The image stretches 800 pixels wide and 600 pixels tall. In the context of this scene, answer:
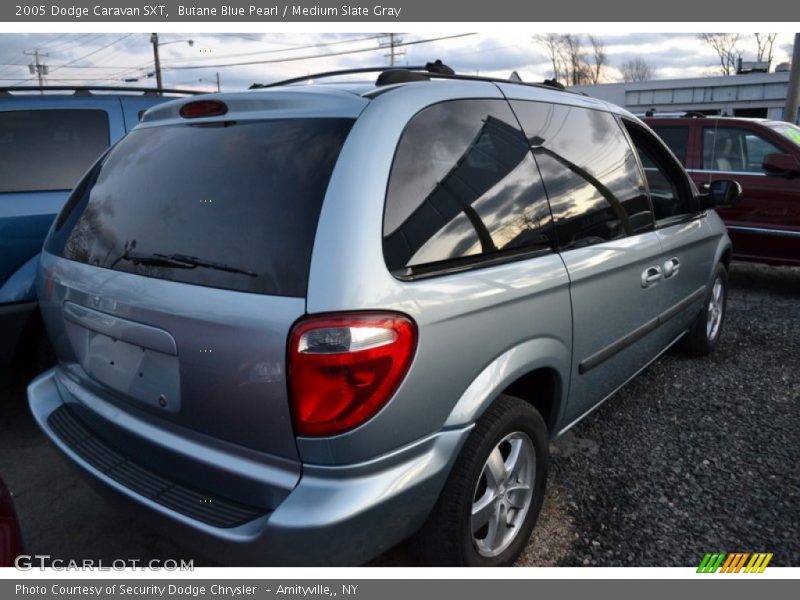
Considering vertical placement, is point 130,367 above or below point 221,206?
below

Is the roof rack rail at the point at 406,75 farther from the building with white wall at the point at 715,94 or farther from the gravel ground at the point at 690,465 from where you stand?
the building with white wall at the point at 715,94

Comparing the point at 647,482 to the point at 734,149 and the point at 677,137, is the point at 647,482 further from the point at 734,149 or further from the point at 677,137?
the point at 677,137

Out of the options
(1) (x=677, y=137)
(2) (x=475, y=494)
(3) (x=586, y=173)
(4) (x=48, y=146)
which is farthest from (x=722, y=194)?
(4) (x=48, y=146)

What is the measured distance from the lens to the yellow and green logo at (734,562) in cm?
231

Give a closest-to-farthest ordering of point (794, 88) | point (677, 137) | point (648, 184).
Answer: point (648, 184) < point (677, 137) < point (794, 88)

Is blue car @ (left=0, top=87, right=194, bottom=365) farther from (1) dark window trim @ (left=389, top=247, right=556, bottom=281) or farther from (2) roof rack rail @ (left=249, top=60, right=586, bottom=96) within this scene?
(1) dark window trim @ (left=389, top=247, right=556, bottom=281)

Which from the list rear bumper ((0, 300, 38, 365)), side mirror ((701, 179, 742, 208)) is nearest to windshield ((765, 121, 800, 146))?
side mirror ((701, 179, 742, 208))

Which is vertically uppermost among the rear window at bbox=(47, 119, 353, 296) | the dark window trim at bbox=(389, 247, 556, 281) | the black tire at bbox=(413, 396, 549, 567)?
the rear window at bbox=(47, 119, 353, 296)

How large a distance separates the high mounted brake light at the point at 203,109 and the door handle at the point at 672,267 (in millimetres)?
2409

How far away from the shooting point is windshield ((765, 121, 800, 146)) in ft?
20.5

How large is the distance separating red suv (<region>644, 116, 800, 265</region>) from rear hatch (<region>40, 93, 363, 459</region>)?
593cm

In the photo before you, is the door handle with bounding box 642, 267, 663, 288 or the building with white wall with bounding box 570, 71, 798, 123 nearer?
the door handle with bounding box 642, 267, 663, 288

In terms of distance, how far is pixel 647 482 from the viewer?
9.41 ft

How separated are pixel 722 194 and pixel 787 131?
337cm
